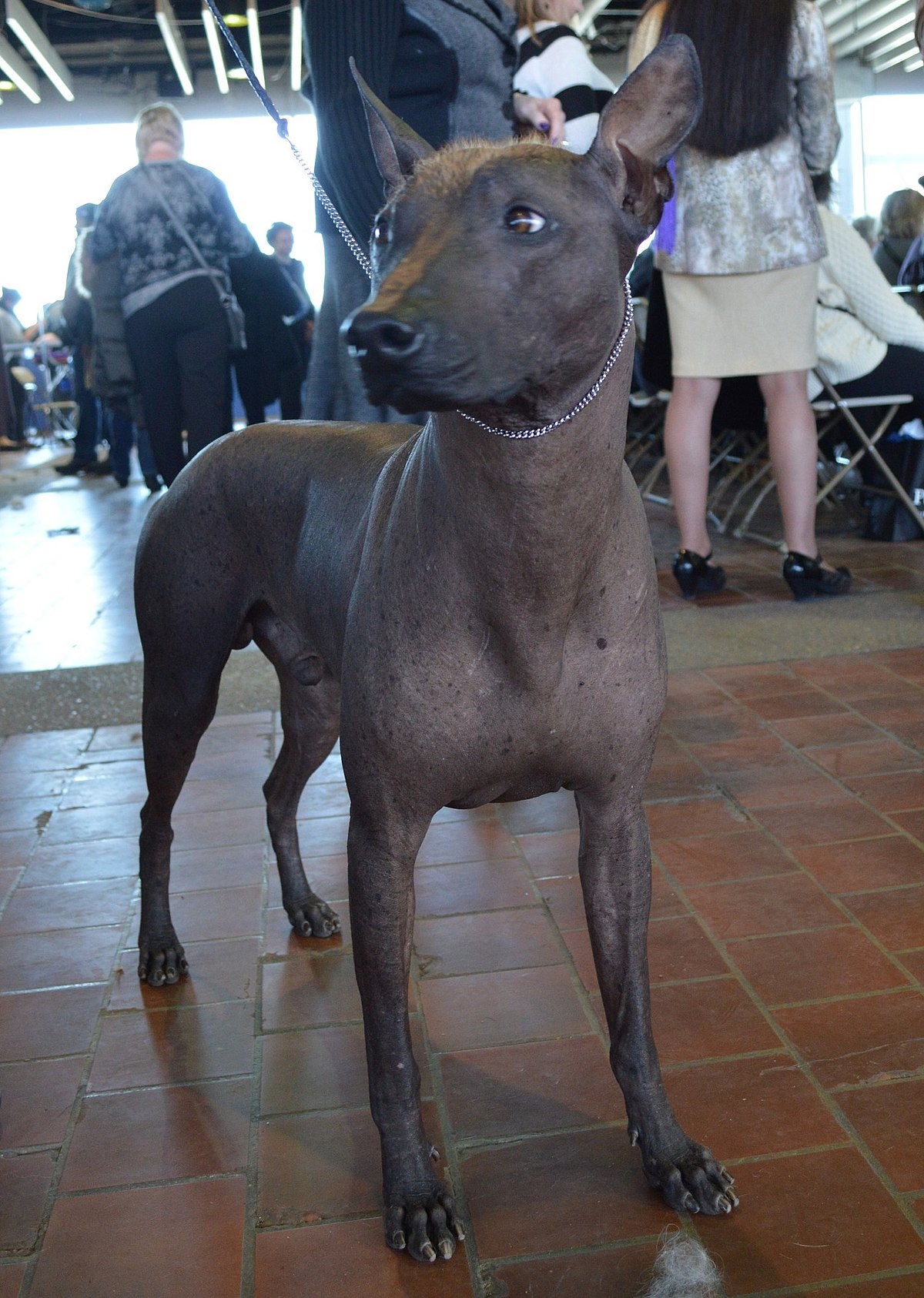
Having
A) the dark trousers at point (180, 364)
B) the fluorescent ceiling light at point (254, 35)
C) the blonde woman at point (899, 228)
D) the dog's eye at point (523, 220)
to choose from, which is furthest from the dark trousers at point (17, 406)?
the dog's eye at point (523, 220)

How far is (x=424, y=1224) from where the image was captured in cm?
172

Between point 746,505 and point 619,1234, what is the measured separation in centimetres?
625

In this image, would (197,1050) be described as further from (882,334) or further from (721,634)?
(882,334)

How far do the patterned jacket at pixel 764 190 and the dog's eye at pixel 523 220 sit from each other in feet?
11.4

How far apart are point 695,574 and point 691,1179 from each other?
3.50 meters

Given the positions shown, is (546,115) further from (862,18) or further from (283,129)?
(862,18)

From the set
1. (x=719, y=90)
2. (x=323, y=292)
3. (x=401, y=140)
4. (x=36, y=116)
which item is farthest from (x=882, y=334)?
(x=36, y=116)

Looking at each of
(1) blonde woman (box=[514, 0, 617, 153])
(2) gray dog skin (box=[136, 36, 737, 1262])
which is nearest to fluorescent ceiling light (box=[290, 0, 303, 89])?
(1) blonde woman (box=[514, 0, 617, 153])

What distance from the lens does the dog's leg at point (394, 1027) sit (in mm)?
1712

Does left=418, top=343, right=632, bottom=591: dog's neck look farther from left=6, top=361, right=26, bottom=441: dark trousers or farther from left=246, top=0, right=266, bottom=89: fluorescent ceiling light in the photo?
left=6, top=361, right=26, bottom=441: dark trousers

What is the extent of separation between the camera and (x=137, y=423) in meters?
8.20

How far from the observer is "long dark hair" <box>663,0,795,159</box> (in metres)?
4.25

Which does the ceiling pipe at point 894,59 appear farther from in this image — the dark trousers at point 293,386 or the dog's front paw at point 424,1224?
the dog's front paw at point 424,1224

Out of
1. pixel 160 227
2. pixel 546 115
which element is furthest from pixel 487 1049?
pixel 160 227
